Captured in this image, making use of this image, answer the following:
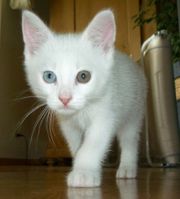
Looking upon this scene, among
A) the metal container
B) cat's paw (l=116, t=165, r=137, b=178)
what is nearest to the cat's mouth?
cat's paw (l=116, t=165, r=137, b=178)

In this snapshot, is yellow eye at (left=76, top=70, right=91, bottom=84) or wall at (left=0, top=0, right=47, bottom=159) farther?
wall at (left=0, top=0, right=47, bottom=159)

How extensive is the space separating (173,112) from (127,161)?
1.12 metres

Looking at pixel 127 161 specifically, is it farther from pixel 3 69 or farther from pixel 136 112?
pixel 3 69

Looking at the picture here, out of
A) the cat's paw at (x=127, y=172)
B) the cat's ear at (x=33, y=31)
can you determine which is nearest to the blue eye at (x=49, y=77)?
the cat's ear at (x=33, y=31)

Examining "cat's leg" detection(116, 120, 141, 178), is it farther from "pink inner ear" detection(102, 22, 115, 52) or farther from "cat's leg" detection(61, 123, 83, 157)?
"pink inner ear" detection(102, 22, 115, 52)

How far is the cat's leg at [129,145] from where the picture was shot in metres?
1.82

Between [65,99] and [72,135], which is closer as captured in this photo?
[65,99]

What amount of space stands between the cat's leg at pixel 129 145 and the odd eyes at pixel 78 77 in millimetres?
556

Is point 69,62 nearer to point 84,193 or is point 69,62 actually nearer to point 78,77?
point 78,77

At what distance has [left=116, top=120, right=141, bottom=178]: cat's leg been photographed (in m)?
1.82

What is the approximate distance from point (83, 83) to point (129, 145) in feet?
1.98

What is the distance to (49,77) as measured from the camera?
1.40m

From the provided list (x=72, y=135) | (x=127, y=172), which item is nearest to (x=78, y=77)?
(x=72, y=135)

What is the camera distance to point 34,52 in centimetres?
156
